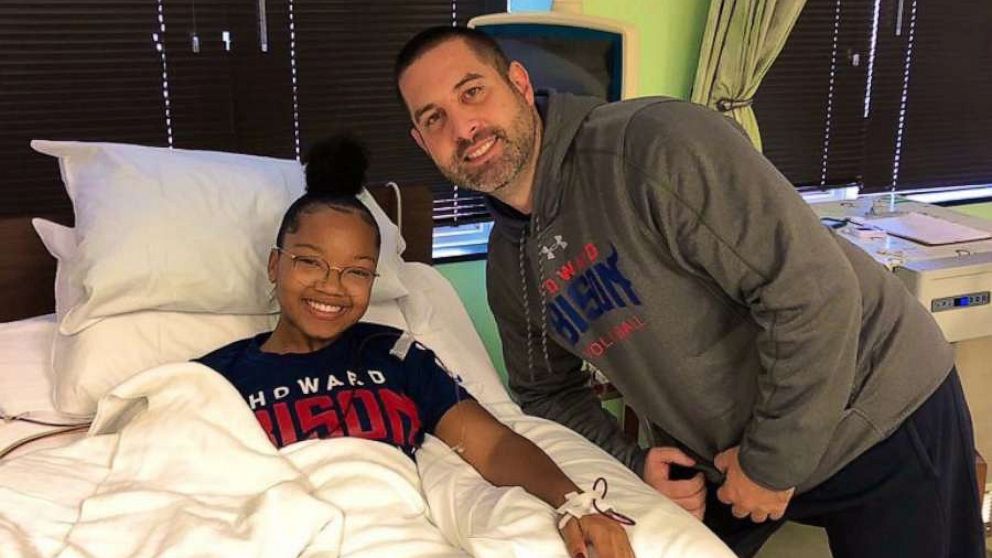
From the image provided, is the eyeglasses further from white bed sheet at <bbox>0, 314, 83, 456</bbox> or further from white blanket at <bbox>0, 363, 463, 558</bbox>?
white bed sheet at <bbox>0, 314, 83, 456</bbox>

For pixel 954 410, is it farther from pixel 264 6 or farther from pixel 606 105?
pixel 264 6

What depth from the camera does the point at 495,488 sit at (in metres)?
1.43

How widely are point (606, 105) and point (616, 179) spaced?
16 centimetres

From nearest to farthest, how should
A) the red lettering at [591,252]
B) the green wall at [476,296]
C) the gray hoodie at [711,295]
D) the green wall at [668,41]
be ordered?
the gray hoodie at [711,295] → the red lettering at [591,252] → the green wall at [476,296] → the green wall at [668,41]

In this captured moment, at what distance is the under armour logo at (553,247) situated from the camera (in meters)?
1.40

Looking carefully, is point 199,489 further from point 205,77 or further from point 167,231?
point 205,77

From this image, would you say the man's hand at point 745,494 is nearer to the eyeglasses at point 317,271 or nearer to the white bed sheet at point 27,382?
the eyeglasses at point 317,271

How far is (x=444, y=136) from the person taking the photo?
4.62 feet

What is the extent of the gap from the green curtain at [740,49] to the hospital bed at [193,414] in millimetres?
1028

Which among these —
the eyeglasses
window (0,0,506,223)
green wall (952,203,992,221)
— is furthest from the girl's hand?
green wall (952,203,992,221)

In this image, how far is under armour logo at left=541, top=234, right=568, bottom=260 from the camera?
4.61 feet

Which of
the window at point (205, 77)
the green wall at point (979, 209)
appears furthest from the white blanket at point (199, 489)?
the green wall at point (979, 209)

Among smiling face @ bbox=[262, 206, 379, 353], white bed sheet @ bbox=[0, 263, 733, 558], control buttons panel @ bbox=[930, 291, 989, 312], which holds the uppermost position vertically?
smiling face @ bbox=[262, 206, 379, 353]

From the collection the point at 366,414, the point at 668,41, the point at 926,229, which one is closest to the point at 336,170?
the point at 366,414
